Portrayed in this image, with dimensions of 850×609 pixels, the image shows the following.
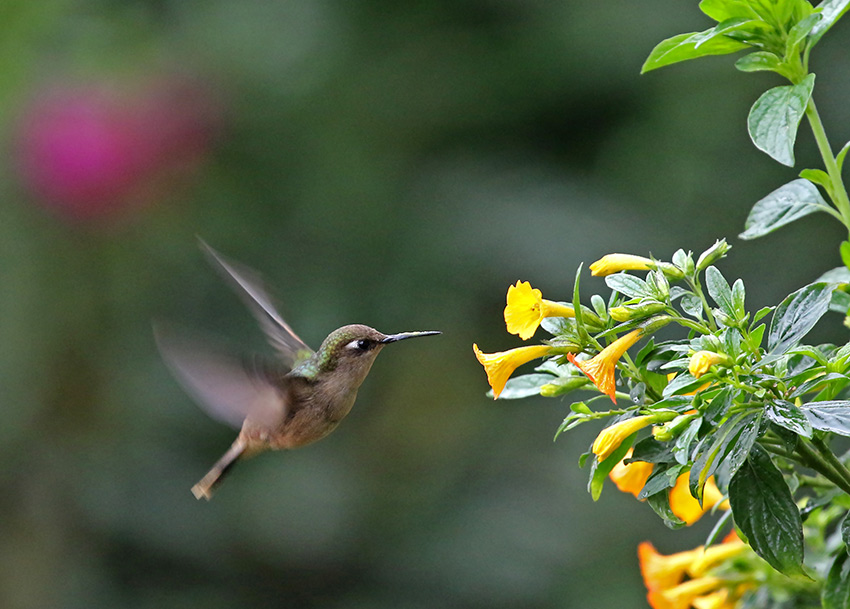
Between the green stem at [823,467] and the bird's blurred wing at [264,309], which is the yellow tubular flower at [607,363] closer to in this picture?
the green stem at [823,467]

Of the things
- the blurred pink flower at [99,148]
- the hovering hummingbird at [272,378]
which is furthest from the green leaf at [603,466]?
the blurred pink flower at [99,148]

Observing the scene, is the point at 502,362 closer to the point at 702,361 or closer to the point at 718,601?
the point at 702,361

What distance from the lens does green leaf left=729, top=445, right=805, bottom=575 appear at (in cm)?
96

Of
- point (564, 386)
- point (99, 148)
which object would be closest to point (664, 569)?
point (564, 386)

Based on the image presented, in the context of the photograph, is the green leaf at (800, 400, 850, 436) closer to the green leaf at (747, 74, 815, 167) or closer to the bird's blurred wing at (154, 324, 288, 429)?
the green leaf at (747, 74, 815, 167)

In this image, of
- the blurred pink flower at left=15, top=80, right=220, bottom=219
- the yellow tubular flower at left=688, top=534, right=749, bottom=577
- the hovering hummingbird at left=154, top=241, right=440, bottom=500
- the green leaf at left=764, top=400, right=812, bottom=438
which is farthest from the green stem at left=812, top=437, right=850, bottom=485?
the blurred pink flower at left=15, top=80, right=220, bottom=219

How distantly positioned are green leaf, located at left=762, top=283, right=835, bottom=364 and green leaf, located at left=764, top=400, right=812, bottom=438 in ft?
0.30

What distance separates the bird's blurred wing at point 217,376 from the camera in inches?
54.6

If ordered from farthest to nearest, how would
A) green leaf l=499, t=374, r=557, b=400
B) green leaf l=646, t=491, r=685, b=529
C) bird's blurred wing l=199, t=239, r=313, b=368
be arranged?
bird's blurred wing l=199, t=239, r=313, b=368
green leaf l=499, t=374, r=557, b=400
green leaf l=646, t=491, r=685, b=529

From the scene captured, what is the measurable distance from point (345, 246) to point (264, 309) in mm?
1644

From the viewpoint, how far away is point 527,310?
108 cm

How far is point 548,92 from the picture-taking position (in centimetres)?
329

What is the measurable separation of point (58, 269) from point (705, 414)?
2550 millimetres

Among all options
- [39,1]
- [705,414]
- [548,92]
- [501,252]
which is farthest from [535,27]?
[705,414]
